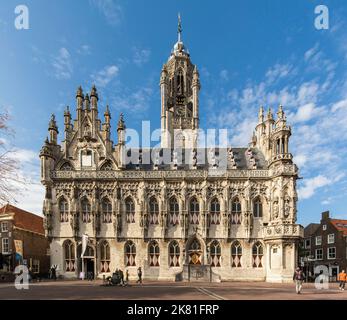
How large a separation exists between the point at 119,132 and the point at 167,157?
7.28 meters

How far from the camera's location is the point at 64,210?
3259cm

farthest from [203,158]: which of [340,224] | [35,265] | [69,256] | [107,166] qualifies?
[340,224]

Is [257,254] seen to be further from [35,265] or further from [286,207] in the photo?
[35,265]

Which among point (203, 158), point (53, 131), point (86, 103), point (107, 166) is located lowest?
point (107, 166)

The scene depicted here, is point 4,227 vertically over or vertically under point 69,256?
over

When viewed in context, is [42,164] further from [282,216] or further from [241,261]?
[282,216]

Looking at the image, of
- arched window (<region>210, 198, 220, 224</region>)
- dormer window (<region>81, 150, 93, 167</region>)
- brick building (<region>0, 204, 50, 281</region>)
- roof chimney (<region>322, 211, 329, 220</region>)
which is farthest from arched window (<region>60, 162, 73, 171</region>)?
roof chimney (<region>322, 211, 329, 220</region>)

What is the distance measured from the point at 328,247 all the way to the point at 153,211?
3572cm

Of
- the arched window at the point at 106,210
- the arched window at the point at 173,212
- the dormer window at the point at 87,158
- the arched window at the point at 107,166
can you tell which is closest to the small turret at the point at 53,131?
the dormer window at the point at 87,158

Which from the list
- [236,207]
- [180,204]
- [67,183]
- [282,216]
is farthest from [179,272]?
[67,183]

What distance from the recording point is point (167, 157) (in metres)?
36.6

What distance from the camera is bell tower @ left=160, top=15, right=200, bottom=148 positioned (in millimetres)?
47719

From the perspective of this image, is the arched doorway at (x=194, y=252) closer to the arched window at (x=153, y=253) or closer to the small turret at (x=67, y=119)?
the arched window at (x=153, y=253)

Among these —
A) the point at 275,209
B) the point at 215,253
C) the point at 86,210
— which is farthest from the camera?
the point at 86,210
